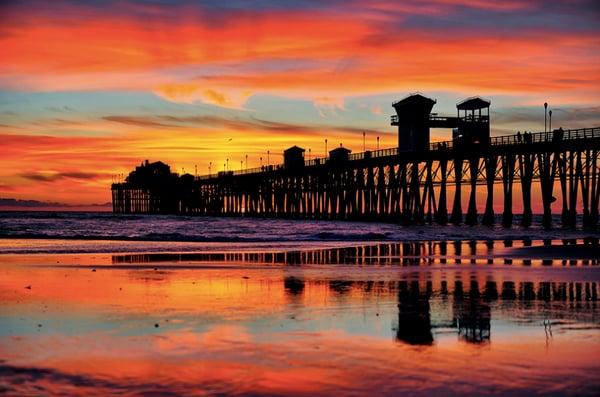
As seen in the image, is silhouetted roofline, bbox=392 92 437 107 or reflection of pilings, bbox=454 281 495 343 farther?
silhouetted roofline, bbox=392 92 437 107

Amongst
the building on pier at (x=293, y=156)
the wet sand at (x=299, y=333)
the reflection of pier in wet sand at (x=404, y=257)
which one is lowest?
the wet sand at (x=299, y=333)

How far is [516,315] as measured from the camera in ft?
40.3

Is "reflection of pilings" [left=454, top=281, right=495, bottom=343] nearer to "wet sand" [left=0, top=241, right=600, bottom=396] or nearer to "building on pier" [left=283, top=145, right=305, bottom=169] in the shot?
"wet sand" [left=0, top=241, right=600, bottom=396]

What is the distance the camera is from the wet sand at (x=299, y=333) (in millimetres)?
7922

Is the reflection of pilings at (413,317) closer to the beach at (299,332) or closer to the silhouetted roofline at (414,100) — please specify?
the beach at (299,332)

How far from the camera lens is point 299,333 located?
1066 centimetres

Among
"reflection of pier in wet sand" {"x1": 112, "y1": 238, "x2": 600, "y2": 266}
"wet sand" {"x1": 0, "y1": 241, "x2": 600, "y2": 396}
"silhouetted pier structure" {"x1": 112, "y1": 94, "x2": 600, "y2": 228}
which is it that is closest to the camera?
"wet sand" {"x1": 0, "y1": 241, "x2": 600, "y2": 396}

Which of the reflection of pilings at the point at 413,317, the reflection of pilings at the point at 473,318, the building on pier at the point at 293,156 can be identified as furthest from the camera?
the building on pier at the point at 293,156

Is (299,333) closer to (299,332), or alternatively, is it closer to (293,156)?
(299,332)

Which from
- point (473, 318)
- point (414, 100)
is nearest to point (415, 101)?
point (414, 100)

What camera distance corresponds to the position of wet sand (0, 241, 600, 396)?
792cm

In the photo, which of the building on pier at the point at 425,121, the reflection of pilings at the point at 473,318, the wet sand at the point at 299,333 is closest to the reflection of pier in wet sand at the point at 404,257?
the wet sand at the point at 299,333

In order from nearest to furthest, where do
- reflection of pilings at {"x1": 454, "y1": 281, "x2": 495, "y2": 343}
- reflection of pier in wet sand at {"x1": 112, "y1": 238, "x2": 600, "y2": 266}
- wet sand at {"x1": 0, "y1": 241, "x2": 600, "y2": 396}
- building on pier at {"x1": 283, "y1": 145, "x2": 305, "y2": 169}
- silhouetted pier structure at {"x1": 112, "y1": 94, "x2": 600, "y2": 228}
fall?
wet sand at {"x1": 0, "y1": 241, "x2": 600, "y2": 396} → reflection of pilings at {"x1": 454, "y1": 281, "x2": 495, "y2": 343} → reflection of pier in wet sand at {"x1": 112, "y1": 238, "x2": 600, "y2": 266} → silhouetted pier structure at {"x1": 112, "y1": 94, "x2": 600, "y2": 228} → building on pier at {"x1": 283, "y1": 145, "x2": 305, "y2": 169}

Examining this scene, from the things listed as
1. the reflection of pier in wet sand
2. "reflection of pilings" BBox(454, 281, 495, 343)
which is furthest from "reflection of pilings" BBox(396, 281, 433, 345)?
the reflection of pier in wet sand
